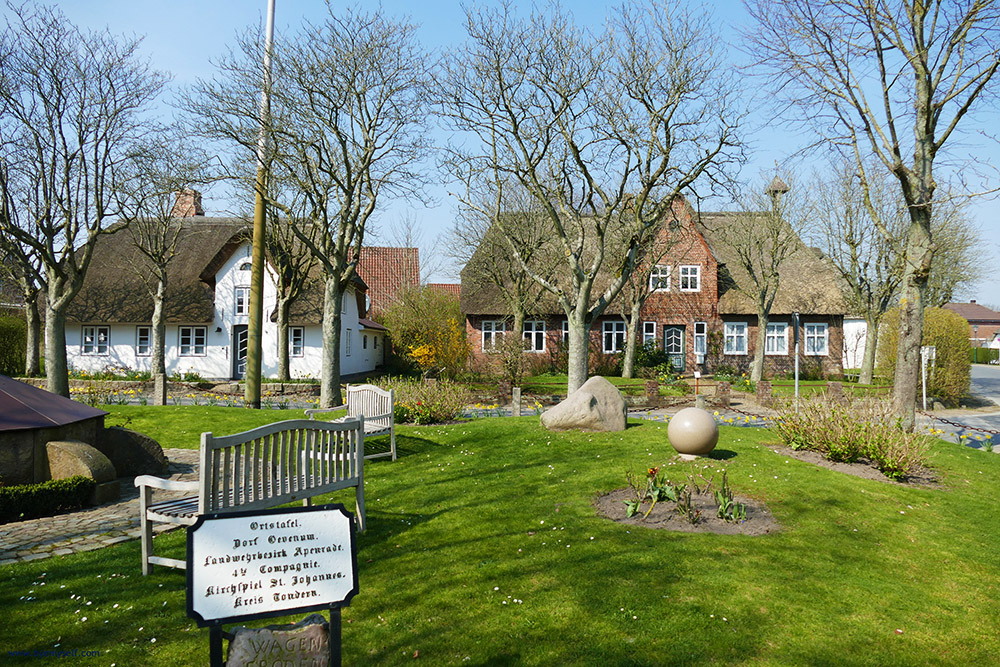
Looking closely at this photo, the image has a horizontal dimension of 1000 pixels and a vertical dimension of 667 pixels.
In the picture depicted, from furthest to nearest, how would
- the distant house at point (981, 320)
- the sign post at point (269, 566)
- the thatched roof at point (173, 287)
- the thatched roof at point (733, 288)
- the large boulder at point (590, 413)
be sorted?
Answer: the distant house at point (981, 320)
the thatched roof at point (733, 288)
the thatched roof at point (173, 287)
the large boulder at point (590, 413)
the sign post at point (269, 566)

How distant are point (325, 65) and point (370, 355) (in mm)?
24000

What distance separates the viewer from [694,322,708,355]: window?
1409 inches

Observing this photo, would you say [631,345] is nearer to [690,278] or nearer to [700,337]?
[700,337]

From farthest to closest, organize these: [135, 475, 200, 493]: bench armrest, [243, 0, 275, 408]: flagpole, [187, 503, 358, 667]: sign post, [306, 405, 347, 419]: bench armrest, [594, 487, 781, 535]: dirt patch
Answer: [243, 0, 275, 408]: flagpole → [306, 405, 347, 419]: bench armrest → [594, 487, 781, 535]: dirt patch → [135, 475, 200, 493]: bench armrest → [187, 503, 358, 667]: sign post

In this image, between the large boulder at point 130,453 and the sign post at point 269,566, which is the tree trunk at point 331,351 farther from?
the sign post at point 269,566

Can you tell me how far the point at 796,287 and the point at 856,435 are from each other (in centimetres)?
2884

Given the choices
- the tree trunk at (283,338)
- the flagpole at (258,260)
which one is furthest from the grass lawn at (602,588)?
the tree trunk at (283,338)

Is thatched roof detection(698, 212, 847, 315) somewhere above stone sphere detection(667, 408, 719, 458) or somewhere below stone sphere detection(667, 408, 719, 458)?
above

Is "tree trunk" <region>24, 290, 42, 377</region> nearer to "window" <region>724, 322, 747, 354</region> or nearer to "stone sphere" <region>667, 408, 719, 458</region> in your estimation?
"stone sphere" <region>667, 408, 719, 458</region>

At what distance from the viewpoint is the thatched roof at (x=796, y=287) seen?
35.3 meters

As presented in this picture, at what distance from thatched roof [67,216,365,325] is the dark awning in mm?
23176

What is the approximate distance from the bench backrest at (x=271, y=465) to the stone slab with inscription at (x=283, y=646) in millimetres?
1950

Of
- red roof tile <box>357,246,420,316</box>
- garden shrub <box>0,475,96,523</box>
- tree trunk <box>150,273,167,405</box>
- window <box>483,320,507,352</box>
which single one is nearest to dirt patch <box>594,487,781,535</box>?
garden shrub <box>0,475,96,523</box>

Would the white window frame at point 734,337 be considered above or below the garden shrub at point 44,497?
above
